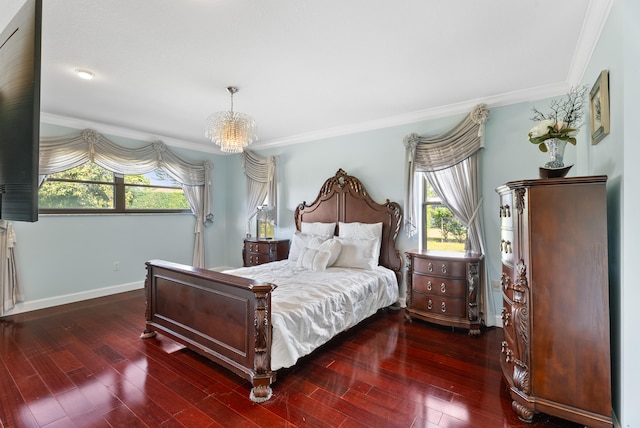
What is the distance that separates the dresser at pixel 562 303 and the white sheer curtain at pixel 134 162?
4968 millimetres

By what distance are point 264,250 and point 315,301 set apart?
244 centimetres

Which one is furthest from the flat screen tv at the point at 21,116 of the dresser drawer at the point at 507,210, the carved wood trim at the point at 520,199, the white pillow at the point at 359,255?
the white pillow at the point at 359,255

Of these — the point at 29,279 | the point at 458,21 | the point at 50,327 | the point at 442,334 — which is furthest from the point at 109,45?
the point at 442,334

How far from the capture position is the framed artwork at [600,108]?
6.13 ft

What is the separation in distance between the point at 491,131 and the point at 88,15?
3701 mm

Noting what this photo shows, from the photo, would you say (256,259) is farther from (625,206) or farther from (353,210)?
(625,206)

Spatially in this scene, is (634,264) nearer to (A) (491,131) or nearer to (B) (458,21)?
(B) (458,21)

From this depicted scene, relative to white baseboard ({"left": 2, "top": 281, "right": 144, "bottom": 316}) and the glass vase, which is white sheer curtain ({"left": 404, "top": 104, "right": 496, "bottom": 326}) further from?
white baseboard ({"left": 2, "top": 281, "right": 144, "bottom": 316})

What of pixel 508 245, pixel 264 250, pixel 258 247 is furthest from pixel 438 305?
pixel 258 247

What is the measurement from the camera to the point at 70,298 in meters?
4.14

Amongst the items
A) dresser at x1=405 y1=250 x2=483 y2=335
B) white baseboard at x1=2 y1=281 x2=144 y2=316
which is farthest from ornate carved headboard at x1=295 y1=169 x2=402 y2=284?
white baseboard at x1=2 y1=281 x2=144 y2=316

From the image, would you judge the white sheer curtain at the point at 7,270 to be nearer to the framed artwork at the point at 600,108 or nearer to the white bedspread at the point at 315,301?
the white bedspread at the point at 315,301

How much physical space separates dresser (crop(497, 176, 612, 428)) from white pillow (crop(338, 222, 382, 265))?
198 centimetres

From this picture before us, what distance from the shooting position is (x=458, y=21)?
2.03m
